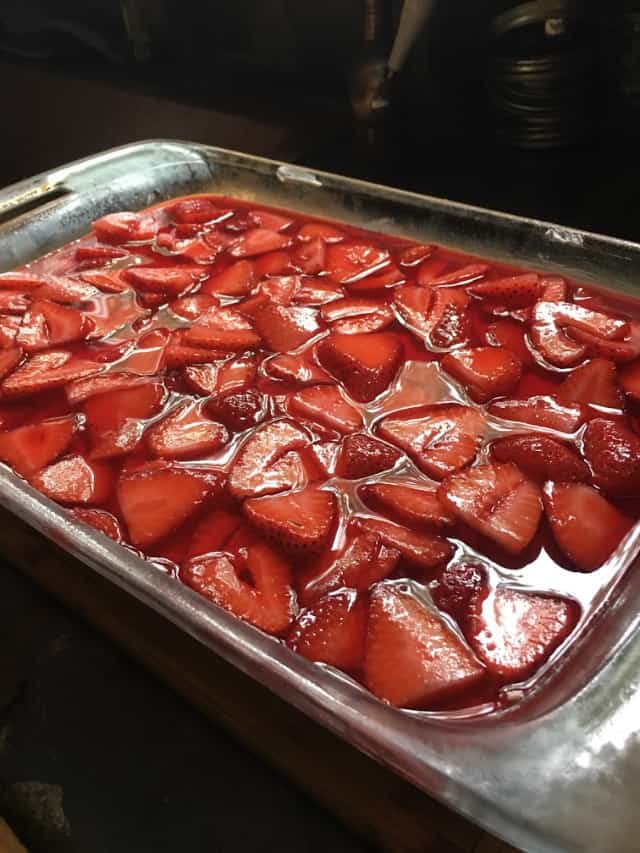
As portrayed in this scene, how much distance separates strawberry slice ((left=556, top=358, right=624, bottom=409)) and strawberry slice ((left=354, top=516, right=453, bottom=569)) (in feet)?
1.15

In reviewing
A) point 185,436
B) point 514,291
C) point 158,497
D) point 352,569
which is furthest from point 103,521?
point 514,291

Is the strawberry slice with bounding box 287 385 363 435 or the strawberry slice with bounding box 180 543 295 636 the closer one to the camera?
the strawberry slice with bounding box 180 543 295 636

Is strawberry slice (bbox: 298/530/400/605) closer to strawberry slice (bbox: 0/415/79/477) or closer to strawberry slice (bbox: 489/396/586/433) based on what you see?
strawberry slice (bbox: 489/396/586/433)

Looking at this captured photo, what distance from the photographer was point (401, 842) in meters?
0.76

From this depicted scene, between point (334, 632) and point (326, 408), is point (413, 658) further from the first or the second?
point (326, 408)

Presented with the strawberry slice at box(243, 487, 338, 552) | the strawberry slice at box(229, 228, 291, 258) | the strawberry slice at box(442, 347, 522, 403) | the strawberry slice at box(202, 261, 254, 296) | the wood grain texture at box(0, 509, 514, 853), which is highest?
the strawberry slice at box(229, 228, 291, 258)

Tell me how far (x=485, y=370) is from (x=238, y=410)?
15.3 inches

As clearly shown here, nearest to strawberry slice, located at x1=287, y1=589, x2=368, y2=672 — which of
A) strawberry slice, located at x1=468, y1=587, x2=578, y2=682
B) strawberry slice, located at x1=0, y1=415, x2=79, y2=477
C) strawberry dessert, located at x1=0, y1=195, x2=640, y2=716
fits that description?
strawberry dessert, located at x1=0, y1=195, x2=640, y2=716

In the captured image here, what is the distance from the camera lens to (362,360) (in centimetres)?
121

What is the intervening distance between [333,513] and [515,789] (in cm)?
43

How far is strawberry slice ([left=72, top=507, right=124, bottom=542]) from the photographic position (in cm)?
97

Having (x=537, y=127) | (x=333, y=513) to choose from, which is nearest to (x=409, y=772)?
(x=333, y=513)

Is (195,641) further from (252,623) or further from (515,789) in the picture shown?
(515,789)

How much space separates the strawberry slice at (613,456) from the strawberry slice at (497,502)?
95 millimetres
